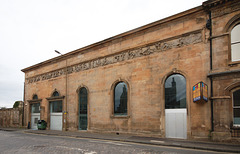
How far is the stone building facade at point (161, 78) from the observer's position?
47.3 ft

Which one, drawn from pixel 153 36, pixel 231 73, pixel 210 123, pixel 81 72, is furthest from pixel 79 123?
pixel 231 73

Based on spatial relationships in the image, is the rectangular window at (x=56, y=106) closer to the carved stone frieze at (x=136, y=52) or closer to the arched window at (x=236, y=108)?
the carved stone frieze at (x=136, y=52)

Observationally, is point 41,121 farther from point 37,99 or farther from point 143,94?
point 143,94

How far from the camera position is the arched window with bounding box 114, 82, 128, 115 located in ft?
66.4

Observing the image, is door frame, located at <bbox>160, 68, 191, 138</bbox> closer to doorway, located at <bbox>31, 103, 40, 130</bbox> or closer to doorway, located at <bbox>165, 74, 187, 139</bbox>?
doorway, located at <bbox>165, 74, 187, 139</bbox>

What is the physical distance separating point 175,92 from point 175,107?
3.91 ft

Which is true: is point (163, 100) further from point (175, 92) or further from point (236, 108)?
point (236, 108)

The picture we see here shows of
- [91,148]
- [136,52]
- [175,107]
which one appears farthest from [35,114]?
[175,107]

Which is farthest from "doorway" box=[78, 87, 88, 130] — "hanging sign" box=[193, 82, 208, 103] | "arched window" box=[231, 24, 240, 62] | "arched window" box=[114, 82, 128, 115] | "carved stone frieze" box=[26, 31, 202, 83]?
"arched window" box=[231, 24, 240, 62]

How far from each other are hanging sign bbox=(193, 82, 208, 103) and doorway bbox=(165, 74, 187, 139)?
62.5 inches

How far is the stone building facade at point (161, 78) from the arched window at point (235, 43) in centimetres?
7

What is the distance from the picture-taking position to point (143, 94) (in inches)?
730

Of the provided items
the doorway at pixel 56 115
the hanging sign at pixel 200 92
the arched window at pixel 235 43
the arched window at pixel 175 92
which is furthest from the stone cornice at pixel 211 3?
the doorway at pixel 56 115

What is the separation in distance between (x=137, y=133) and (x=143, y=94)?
3438 mm
